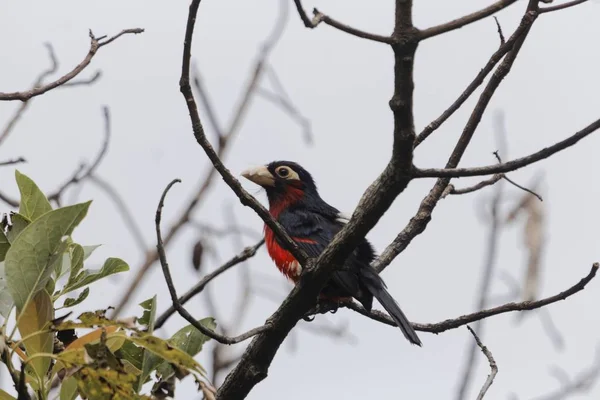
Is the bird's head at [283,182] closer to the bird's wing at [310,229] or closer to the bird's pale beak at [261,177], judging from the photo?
the bird's pale beak at [261,177]

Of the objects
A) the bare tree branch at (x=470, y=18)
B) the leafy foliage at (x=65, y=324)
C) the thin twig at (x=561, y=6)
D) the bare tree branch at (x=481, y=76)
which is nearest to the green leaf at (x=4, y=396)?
the leafy foliage at (x=65, y=324)

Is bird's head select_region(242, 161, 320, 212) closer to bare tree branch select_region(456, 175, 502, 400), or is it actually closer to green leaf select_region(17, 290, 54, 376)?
bare tree branch select_region(456, 175, 502, 400)

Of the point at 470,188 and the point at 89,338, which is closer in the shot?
the point at 89,338

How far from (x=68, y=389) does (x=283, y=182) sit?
4595 mm

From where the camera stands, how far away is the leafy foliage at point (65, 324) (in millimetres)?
2068

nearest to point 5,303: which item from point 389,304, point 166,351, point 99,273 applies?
point 99,273

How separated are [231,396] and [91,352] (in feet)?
4.25

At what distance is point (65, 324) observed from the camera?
2.25 metres

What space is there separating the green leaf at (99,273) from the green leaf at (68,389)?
0.39 meters

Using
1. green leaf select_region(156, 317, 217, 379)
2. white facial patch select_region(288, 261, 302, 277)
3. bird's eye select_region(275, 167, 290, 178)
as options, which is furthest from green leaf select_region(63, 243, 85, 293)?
bird's eye select_region(275, 167, 290, 178)

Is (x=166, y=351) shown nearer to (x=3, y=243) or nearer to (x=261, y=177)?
(x=3, y=243)

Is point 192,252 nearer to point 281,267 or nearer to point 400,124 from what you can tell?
point 281,267

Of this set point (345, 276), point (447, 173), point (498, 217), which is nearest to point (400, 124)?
point (447, 173)

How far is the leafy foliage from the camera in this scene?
2068mm
